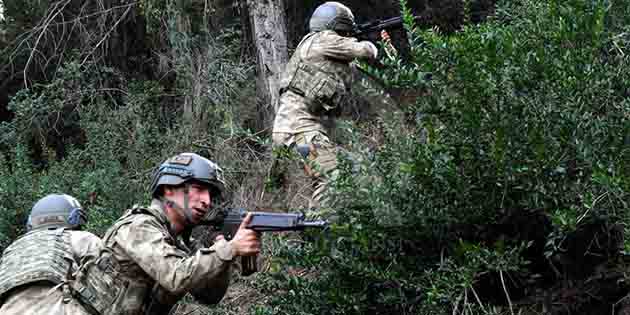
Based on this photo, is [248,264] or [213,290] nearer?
[248,264]

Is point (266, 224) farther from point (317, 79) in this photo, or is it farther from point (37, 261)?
point (317, 79)

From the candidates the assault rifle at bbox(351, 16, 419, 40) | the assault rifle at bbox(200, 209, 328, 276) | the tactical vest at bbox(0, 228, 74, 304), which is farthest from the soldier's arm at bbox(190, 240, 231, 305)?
the assault rifle at bbox(351, 16, 419, 40)

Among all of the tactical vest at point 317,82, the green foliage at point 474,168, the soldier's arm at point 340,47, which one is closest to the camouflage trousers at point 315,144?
the tactical vest at point 317,82

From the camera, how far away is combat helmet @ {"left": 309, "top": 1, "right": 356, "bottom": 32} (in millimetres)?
8477

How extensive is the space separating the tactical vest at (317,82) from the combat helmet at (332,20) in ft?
0.33

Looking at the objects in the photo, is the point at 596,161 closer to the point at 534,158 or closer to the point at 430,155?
the point at 534,158

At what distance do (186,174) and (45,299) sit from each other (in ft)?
3.96

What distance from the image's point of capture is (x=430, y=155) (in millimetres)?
5375

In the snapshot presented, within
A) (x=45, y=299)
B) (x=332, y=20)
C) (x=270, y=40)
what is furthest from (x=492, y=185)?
(x=270, y=40)

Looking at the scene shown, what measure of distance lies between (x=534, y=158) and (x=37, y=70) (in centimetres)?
1027

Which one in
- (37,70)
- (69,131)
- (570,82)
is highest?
(570,82)

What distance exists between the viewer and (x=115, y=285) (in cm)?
521

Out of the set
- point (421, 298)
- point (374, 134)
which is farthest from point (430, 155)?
point (374, 134)

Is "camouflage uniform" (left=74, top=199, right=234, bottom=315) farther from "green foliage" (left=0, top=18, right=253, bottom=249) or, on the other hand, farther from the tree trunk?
the tree trunk
